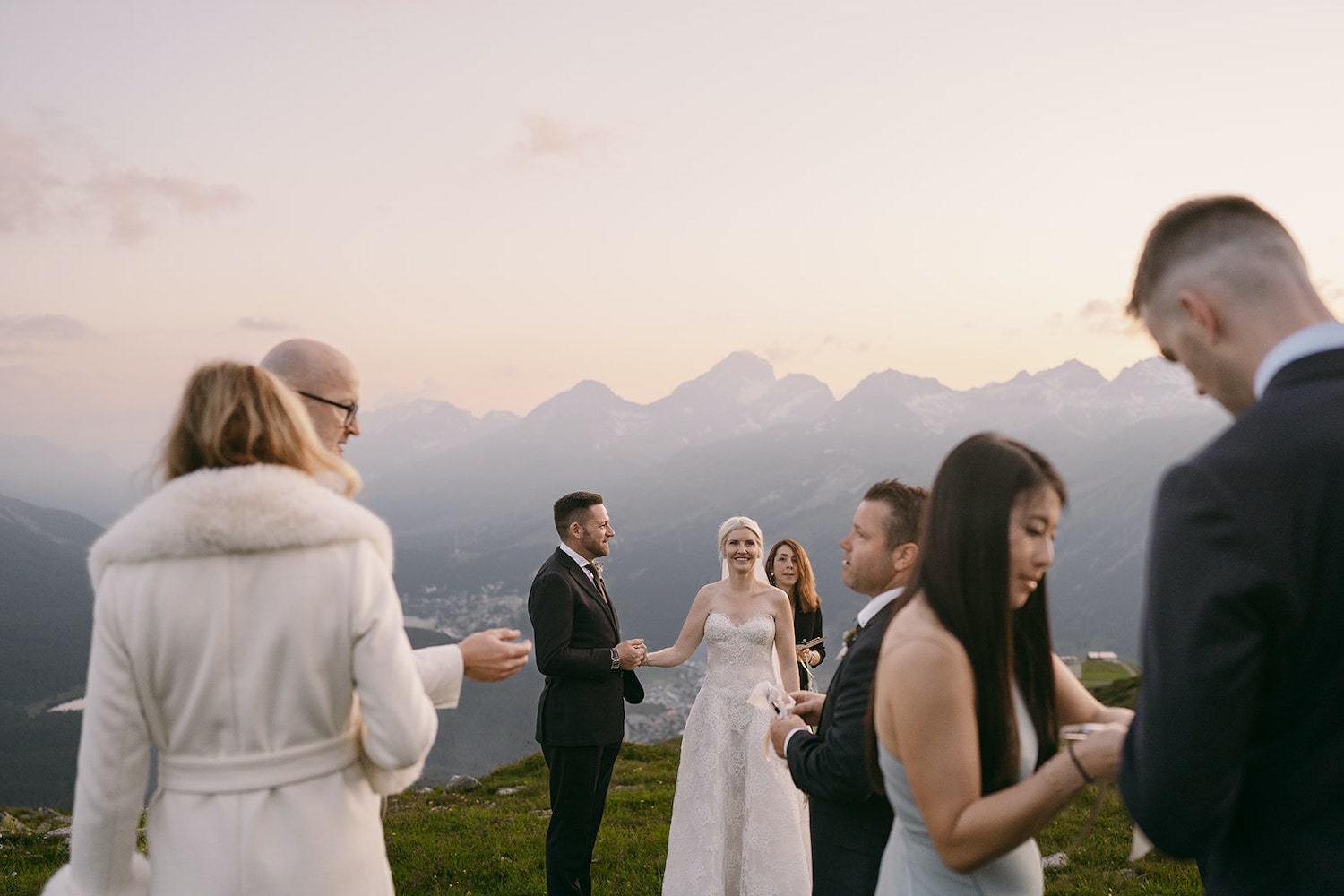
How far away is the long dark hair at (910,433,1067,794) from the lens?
9.50ft

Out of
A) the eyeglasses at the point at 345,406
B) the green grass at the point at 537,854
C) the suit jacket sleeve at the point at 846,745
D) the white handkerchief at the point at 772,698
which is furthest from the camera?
the green grass at the point at 537,854

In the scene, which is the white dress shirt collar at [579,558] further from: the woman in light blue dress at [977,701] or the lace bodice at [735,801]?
the woman in light blue dress at [977,701]

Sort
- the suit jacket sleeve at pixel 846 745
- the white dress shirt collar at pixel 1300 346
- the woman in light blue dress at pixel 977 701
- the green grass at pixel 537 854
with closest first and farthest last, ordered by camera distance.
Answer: the white dress shirt collar at pixel 1300 346, the woman in light blue dress at pixel 977 701, the suit jacket sleeve at pixel 846 745, the green grass at pixel 537 854

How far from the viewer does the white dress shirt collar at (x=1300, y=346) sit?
2.12m

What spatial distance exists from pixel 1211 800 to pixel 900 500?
112 inches

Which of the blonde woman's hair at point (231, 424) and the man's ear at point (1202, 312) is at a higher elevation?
the man's ear at point (1202, 312)

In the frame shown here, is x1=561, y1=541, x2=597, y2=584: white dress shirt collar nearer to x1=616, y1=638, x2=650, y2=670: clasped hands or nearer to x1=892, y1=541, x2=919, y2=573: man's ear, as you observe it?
x1=616, y1=638, x2=650, y2=670: clasped hands

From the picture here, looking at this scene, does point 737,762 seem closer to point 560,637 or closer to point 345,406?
point 560,637

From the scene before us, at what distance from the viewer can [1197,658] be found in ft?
6.37

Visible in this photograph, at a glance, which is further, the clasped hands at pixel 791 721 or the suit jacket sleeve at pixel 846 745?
the clasped hands at pixel 791 721

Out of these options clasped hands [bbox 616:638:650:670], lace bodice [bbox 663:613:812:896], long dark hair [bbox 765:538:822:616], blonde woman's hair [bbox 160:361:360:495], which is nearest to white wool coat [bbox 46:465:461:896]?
blonde woman's hair [bbox 160:361:360:495]

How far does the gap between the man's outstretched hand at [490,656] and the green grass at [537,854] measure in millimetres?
5570

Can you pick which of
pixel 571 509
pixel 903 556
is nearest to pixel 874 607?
pixel 903 556

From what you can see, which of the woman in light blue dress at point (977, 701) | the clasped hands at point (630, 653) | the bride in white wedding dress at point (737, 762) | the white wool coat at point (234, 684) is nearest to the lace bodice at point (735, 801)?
the bride in white wedding dress at point (737, 762)
